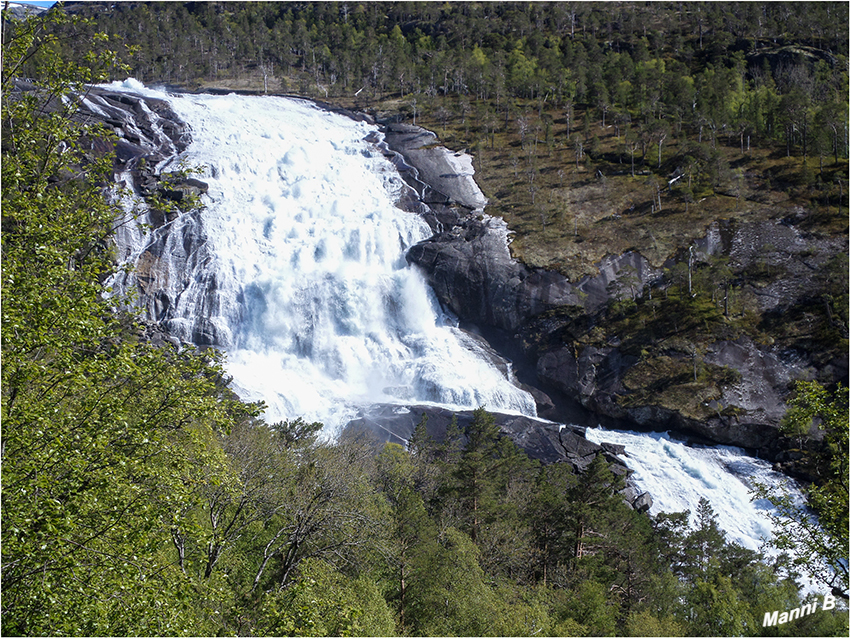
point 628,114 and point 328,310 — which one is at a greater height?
point 628,114

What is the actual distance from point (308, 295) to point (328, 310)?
2.42 metres

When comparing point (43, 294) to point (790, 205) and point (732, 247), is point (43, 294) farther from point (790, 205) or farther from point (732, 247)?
point (790, 205)

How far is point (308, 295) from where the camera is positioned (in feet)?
168

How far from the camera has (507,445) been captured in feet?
101

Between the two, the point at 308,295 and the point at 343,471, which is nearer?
the point at 343,471

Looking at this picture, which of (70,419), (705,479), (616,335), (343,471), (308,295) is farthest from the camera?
(308,295)

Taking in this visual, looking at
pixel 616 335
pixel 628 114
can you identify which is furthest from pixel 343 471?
pixel 628 114

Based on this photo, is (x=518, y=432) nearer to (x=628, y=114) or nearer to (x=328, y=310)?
(x=328, y=310)

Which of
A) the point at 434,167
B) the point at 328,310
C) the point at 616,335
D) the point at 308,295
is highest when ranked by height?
the point at 434,167

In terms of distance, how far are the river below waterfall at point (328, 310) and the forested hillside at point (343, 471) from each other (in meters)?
6.81

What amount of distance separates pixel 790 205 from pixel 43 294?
2731 inches

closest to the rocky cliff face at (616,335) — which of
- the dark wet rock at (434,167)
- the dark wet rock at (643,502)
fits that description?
the dark wet rock at (434,167)

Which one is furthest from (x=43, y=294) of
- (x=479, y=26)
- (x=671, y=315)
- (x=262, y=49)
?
(x=479, y=26)

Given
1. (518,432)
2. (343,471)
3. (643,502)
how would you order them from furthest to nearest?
(518,432)
(643,502)
(343,471)
